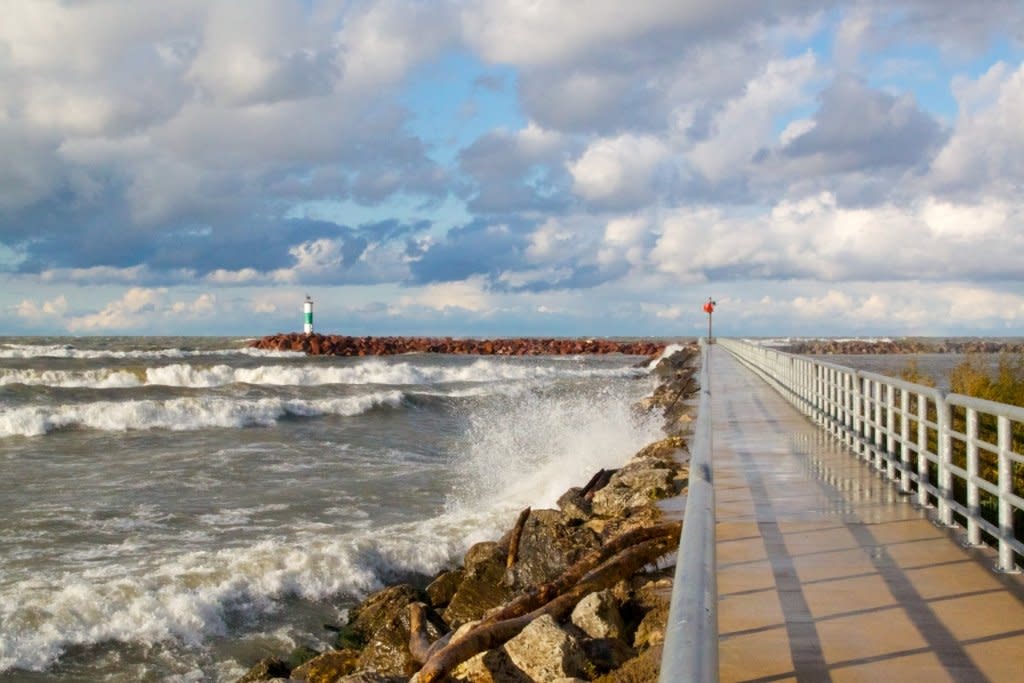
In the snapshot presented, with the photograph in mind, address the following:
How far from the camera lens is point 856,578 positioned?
5.61m

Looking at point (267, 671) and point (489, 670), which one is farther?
point (267, 671)

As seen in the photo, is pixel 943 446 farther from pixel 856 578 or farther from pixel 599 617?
pixel 599 617

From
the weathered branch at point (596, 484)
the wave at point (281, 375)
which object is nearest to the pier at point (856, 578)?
the weathered branch at point (596, 484)

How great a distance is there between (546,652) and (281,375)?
4053 cm

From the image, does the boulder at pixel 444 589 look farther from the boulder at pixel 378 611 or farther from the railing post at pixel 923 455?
the railing post at pixel 923 455

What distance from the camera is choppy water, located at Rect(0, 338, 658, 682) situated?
27.4 feet

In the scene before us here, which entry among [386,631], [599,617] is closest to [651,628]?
[599,617]

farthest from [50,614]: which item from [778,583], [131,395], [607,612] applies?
[131,395]

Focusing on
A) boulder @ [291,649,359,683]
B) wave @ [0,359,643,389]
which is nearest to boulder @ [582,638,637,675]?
boulder @ [291,649,359,683]

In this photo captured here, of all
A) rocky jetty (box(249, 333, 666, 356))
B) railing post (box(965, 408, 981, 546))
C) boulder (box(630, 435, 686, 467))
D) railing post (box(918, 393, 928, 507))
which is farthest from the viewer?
rocky jetty (box(249, 333, 666, 356))

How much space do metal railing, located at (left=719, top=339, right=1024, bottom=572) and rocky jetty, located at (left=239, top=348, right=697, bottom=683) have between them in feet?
6.70

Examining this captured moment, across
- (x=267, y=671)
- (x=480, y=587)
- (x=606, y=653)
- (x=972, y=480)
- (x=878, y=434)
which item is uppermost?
(x=972, y=480)

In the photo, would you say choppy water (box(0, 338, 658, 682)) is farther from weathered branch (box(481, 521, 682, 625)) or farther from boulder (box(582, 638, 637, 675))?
boulder (box(582, 638, 637, 675))

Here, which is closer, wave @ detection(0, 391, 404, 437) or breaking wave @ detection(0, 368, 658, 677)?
breaking wave @ detection(0, 368, 658, 677)
